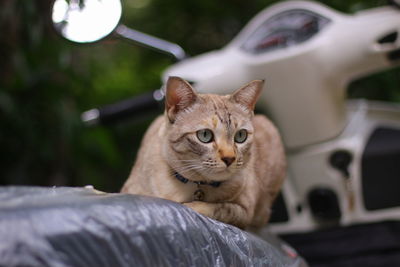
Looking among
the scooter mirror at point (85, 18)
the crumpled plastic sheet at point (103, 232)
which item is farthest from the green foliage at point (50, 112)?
the crumpled plastic sheet at point (103, 232)

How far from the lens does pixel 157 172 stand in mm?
1223

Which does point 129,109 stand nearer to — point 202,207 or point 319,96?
point 319,96

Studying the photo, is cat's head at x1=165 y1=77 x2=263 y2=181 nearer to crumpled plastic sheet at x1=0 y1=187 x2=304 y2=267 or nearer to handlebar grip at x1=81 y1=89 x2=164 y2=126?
crumpled plastic sheet at x1=0 y1=187 x2=304 y2=267

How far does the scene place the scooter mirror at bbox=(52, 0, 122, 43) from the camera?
1658 millimetres

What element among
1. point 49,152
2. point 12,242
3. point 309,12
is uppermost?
point 309,12

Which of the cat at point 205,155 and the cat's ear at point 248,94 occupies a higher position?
the cat's ear at point 248,94

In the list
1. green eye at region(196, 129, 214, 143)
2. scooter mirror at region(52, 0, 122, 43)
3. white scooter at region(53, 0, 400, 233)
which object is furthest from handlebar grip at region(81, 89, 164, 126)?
green eye at region(196, 129, 214, 143)

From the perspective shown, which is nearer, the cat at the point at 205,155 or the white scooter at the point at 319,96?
the cat at the point at 205,155

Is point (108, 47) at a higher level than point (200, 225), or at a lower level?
higher

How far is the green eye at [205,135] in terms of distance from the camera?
1.13 meters

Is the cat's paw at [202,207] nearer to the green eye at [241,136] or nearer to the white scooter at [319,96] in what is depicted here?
the green eye at [241,136]

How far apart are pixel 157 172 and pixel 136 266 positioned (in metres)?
0.49

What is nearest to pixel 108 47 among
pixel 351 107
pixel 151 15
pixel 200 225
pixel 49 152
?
pixel 151 15

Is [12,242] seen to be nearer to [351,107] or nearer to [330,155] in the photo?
[330,155]
